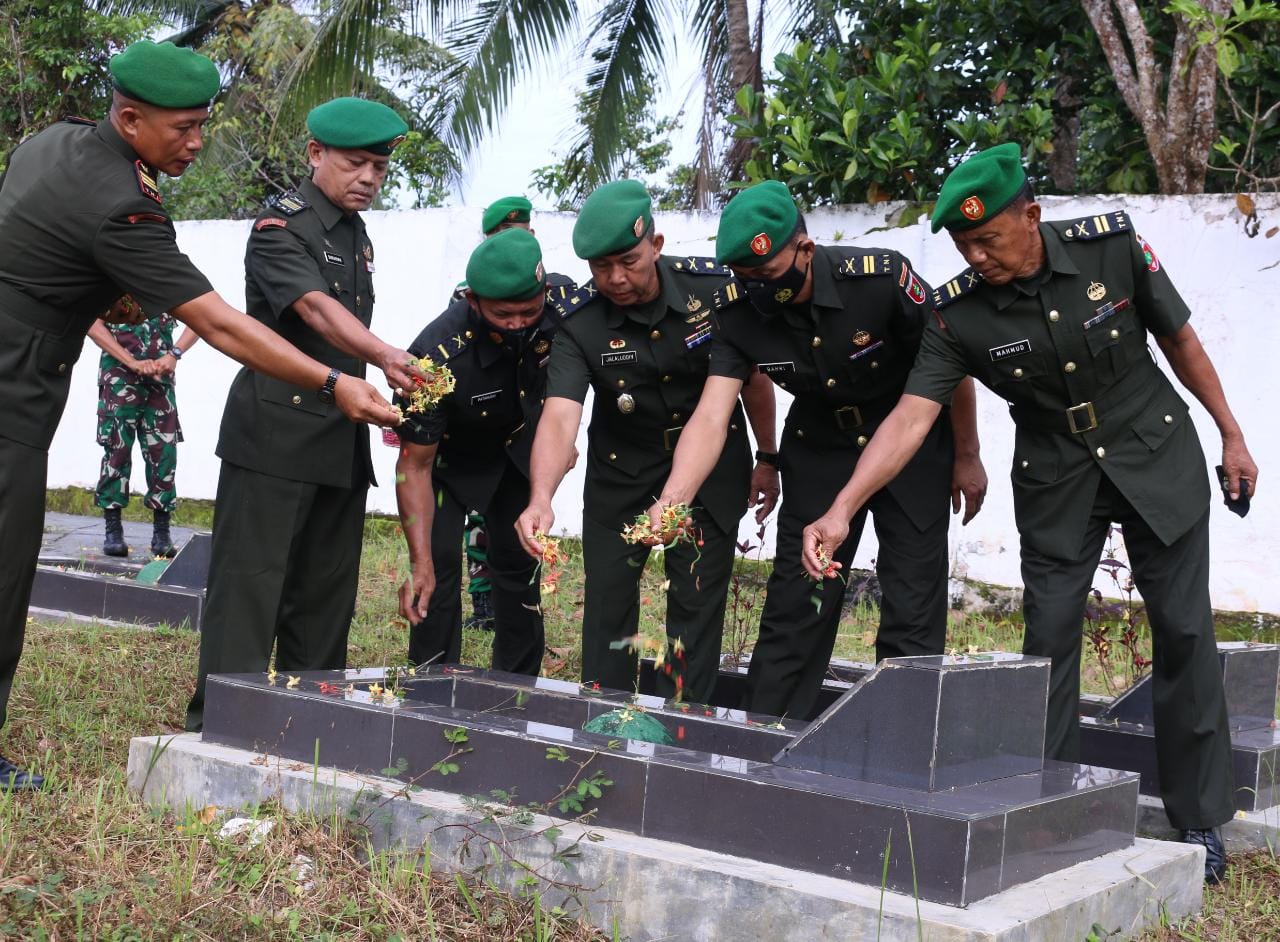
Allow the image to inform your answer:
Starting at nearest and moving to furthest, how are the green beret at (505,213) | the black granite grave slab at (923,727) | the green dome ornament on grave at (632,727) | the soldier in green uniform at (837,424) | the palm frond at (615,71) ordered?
the black granite grave slab at (923,727), the green dome ornament on grave at (632,727), the soldier in green uniform at (837,424), the green beret at (505,213), the palm frond at (615,71)

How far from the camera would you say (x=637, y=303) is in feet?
15.6

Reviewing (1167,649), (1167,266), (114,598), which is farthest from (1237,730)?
(114,598)

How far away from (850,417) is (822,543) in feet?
2.77

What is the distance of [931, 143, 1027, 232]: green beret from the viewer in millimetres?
3887

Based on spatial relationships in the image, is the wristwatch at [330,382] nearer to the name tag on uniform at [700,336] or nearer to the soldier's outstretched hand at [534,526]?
the soldier's outstretched hand at [534,526]

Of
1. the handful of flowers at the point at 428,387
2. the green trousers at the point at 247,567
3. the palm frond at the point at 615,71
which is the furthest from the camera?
the palm frond at the point at 615,71

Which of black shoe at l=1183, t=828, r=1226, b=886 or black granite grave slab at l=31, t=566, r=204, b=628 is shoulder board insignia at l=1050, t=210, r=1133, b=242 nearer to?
black shoe at l=1183, t=828, r=1226, b=886

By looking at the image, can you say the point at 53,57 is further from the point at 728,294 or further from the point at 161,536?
the point at 728,294

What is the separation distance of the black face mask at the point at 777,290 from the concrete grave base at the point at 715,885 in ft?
6.05

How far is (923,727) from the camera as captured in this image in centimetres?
330

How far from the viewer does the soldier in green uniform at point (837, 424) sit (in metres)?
4.52

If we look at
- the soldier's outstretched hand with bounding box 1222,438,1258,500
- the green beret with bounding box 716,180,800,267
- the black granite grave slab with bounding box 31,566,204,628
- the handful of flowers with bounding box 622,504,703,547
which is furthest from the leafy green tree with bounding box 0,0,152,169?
the soldier's outstretched hand with bounding box 1222,438,1258,500

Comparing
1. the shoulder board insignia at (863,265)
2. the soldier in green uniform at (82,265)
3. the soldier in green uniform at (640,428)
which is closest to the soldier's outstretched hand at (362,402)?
the soldier in green uniform at (82,265)

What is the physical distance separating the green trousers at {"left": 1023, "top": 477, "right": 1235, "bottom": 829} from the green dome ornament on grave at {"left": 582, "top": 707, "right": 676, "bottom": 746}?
1095 mm
